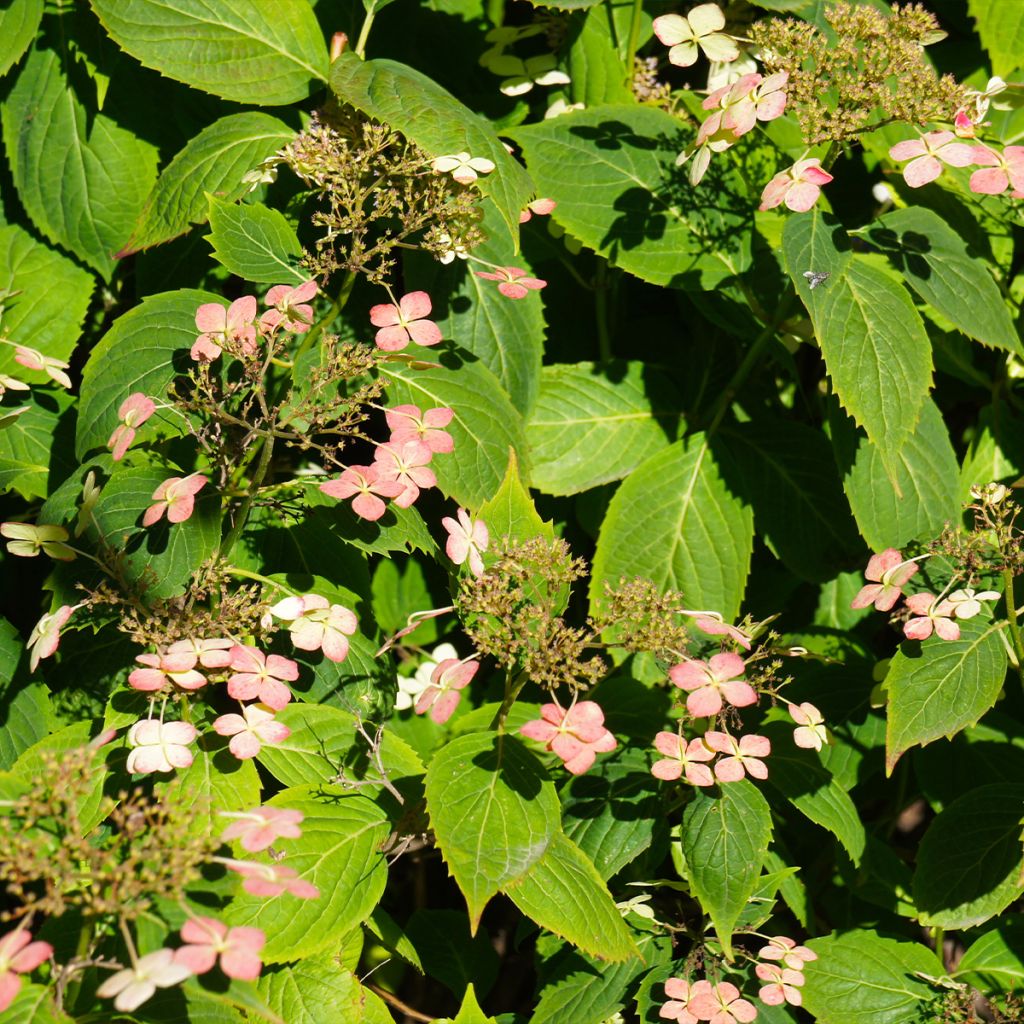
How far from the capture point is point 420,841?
2375mm

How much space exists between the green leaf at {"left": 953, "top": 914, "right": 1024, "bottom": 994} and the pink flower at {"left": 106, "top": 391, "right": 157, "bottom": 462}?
177cm

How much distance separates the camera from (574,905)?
170 centimetres

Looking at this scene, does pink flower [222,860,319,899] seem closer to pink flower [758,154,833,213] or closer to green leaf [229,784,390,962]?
green leaf [229,784,390,962]

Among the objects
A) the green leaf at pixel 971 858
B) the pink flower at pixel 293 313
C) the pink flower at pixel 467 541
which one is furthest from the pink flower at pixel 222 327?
the green leaf at pixel 971 858

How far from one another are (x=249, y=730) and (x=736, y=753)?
2.41ft

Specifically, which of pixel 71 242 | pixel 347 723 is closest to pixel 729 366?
pixel 347 723

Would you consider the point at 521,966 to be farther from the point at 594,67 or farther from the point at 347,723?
the point at 594,67

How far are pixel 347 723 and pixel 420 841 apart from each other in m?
0.61

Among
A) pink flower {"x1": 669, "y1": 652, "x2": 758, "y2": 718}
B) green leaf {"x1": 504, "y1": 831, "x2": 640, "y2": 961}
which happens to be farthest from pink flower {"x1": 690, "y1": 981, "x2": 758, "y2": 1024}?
pink flower {"x1": 669, "y1": 652, "x2": 758, "y2": 718}

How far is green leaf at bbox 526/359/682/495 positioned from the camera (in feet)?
7.41

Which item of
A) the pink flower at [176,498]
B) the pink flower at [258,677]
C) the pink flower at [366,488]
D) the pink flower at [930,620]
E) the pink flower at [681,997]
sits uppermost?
the pink flower at [176,498]

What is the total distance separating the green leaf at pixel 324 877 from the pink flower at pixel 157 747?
0.79 feet

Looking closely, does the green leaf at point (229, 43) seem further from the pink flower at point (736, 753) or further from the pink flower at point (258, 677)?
the pink flower at point (736, 753)

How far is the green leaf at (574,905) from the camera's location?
1.67m
